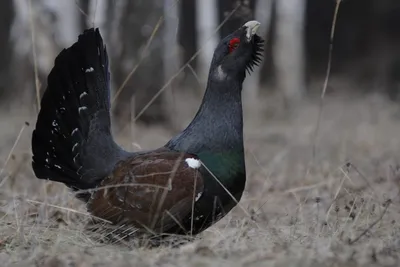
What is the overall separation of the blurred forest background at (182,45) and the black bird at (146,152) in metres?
0.68

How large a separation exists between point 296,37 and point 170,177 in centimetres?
1448

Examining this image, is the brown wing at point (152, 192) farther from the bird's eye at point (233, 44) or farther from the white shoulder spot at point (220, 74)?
the bird's eye at point (233, 44)

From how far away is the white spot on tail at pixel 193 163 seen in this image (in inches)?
191

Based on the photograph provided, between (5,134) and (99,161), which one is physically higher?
(99,161)

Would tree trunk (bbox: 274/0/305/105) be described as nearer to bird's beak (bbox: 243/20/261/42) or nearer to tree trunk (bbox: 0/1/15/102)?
tree trunk (bbox: 0/1/15/102)

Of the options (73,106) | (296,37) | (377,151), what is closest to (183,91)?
(296,37)

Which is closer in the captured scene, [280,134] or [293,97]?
[280,134]

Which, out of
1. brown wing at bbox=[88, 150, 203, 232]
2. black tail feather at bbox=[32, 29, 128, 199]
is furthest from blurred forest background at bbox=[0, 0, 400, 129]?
brown wing at bbox=[88, 150, 203, 232]

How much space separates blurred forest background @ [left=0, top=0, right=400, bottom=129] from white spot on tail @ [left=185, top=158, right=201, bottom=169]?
137cm

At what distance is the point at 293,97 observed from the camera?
61.3 feet

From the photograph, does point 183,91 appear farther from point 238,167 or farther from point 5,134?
point 238,167

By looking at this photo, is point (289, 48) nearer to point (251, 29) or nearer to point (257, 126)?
point (257, 126)

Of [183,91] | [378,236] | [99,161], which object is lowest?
[183,91]

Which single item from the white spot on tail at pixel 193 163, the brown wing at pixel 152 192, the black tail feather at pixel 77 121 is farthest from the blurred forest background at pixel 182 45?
the white spot on tail at pixel 193 163
